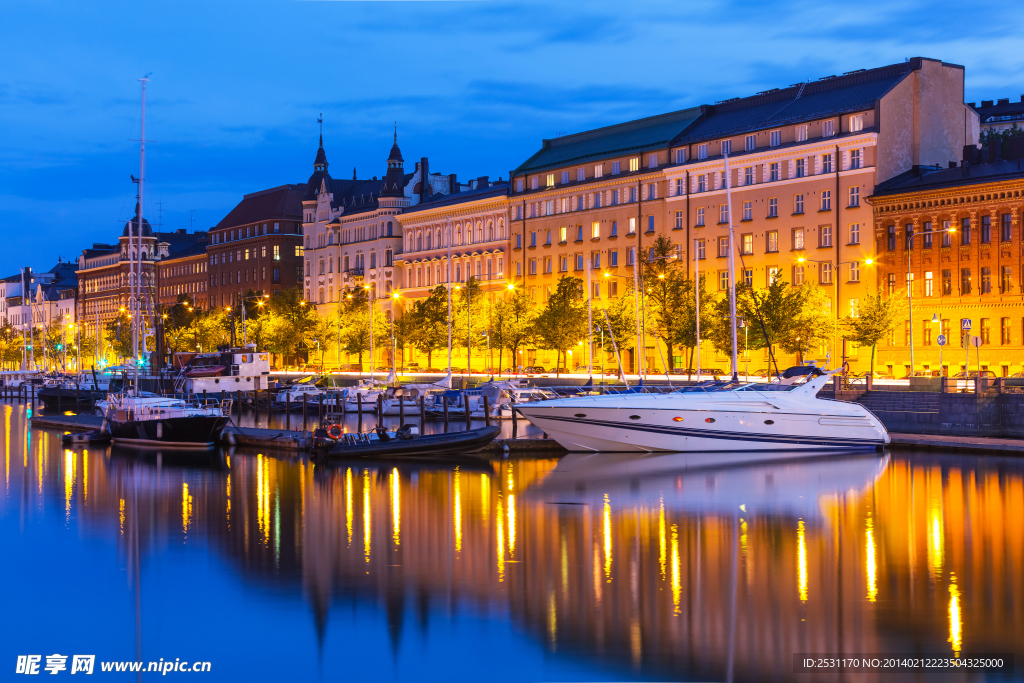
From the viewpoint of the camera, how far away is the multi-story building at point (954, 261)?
8081 centimetres

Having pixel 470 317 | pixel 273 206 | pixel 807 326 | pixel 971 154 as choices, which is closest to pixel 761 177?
pixel 971 154

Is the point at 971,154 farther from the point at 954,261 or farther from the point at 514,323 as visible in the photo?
the point at 514,323

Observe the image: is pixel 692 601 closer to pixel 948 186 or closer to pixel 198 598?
pixel 198 598

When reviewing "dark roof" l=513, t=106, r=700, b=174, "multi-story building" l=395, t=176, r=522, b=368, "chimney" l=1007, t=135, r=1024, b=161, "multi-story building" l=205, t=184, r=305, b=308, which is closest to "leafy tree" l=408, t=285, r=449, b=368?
"multi-story building" l=395, t=176, r=522, b=368

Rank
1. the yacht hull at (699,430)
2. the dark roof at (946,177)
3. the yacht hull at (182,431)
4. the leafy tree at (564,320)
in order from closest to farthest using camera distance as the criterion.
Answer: the yacht hull at (699,430) < the yacht hull at (182,431) < the dark roof at (946,177) < the leafy tree at (564,320)

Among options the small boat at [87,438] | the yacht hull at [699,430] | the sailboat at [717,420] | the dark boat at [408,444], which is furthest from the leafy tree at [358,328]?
the sailboat at [717,420]

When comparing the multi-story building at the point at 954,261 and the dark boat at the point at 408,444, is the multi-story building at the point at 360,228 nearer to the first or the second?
the multi-story building at the point at 954,261

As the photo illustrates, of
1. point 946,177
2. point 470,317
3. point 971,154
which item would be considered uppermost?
point 971,154

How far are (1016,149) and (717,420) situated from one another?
45.9 metres

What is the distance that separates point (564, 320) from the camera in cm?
10175

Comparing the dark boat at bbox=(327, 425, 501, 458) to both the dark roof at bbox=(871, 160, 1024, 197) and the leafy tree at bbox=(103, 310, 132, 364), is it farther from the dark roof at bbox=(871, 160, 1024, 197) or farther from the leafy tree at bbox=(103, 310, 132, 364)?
the leafy tree at bbox=(103, 310, 132, 364)

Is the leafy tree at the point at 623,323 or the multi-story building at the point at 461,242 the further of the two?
the multi-story building at the point at 461,242

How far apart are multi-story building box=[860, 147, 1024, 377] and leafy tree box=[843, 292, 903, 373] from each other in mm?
1719

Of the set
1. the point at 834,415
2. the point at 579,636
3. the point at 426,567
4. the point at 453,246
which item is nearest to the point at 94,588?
the point at 426,567
